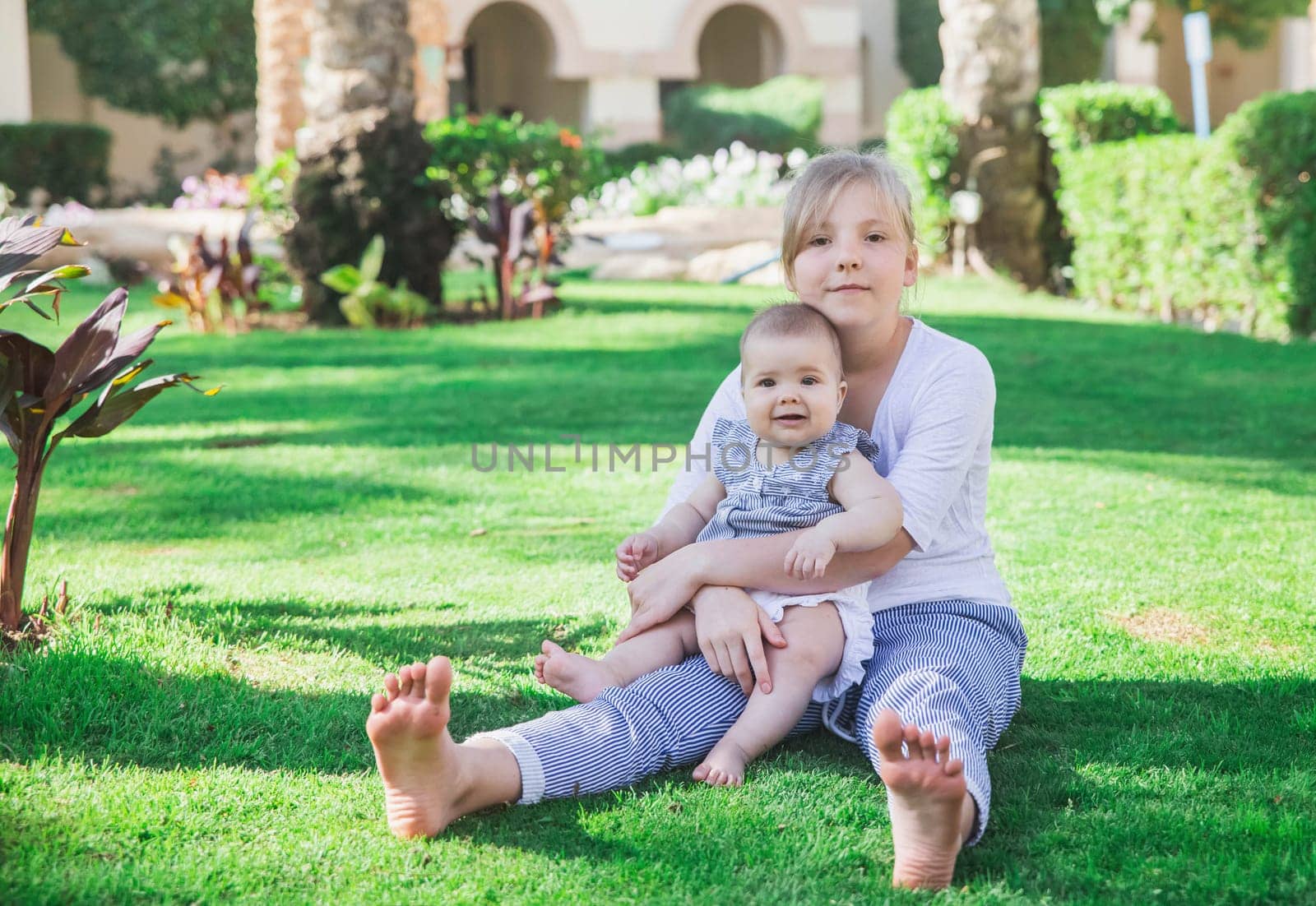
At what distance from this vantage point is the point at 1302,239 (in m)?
7.57

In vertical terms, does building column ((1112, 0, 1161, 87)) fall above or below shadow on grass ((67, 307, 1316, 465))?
above

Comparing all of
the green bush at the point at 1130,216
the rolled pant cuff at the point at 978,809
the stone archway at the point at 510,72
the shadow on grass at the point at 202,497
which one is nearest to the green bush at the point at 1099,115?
the green bush at the point at 1130,216

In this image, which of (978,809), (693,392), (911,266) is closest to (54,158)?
(693,392)

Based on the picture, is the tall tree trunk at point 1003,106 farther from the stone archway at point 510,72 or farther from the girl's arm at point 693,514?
the stone archway at point 510,72

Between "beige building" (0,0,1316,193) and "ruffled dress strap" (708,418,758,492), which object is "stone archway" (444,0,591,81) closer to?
"beige building" (0,0,1316,193)

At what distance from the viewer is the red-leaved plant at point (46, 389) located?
266 cm

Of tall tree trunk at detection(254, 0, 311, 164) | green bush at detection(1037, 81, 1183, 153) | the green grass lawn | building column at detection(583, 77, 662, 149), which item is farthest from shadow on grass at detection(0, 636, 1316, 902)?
building column at detection(583, 77, 662, 149)

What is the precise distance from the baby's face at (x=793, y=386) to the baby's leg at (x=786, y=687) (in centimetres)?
34

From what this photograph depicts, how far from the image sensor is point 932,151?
447 inches

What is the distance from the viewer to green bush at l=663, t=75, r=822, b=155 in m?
22.2

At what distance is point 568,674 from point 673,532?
1.34ft

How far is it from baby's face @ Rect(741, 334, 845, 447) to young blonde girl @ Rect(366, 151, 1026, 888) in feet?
0.48

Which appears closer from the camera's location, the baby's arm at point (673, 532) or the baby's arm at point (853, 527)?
the baby's arm at point (853, 527)

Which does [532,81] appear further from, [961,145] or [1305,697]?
[1305,697]
